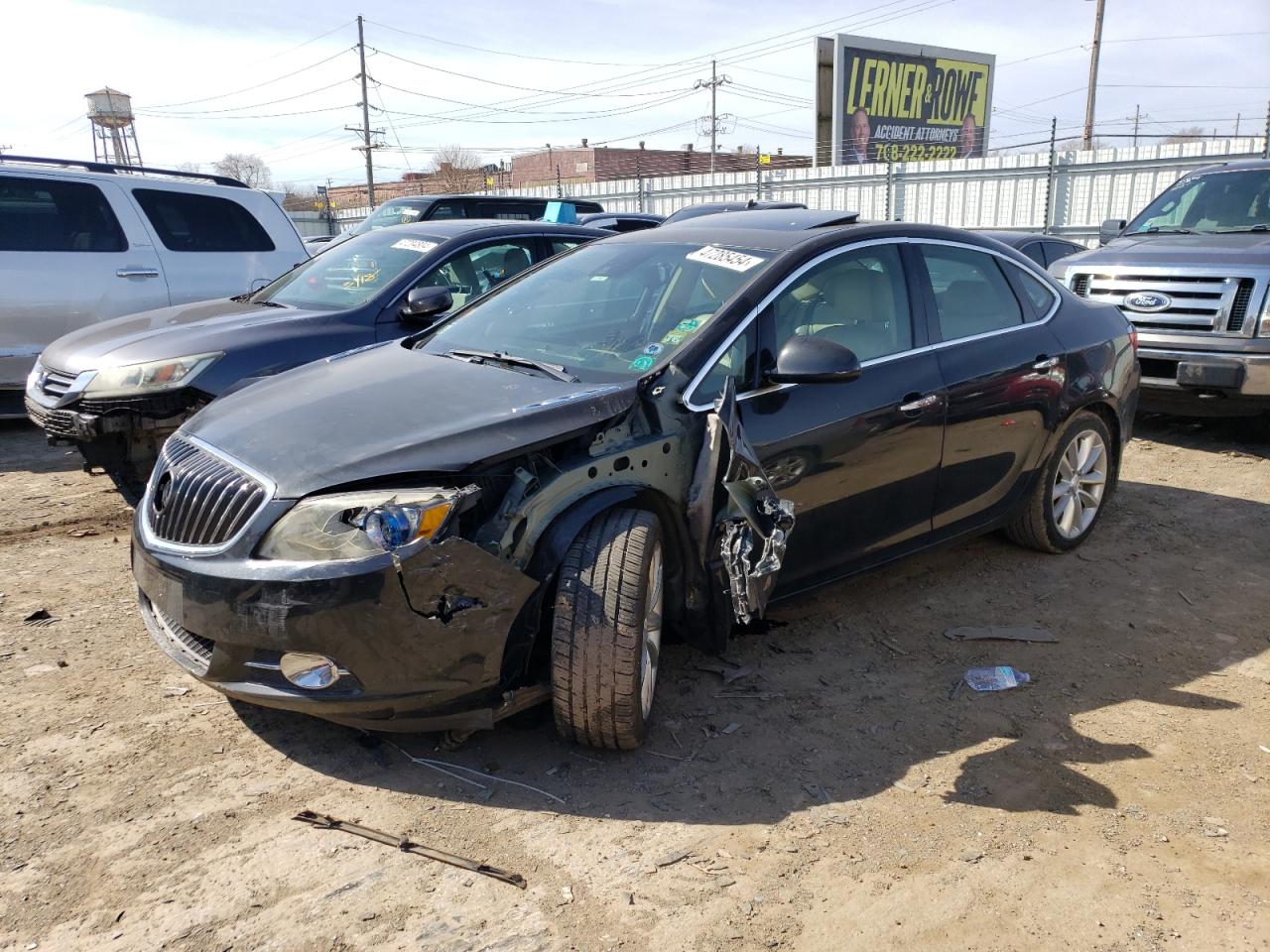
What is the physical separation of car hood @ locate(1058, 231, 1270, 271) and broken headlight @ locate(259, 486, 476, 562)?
22.3 feet

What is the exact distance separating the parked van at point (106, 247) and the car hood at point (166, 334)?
1657 mm

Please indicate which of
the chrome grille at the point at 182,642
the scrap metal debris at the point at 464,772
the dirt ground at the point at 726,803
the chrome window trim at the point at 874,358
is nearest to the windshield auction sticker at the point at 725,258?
the chrome window trim at the point at 874,358

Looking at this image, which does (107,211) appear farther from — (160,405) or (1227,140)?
(1227,140)

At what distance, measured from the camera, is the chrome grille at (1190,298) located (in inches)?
279

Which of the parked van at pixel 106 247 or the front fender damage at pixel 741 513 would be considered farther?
the parked van at pixel 106 247

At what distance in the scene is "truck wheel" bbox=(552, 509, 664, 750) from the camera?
9.61 ft

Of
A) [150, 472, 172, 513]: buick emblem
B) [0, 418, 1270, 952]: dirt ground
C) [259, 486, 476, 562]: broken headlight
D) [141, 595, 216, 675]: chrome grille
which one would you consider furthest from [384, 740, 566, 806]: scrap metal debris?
[150, 472, 172, 513]: buick emblem

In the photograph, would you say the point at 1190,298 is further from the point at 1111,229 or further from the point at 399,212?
the point at 399,212

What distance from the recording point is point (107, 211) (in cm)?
772

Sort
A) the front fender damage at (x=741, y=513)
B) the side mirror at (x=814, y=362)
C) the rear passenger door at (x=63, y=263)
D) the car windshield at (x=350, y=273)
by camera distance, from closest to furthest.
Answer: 1. the front fender damage at (x=741, y=513)
2. the side mirror at (x=814, y=362)
3. the car windshield at (x=350, y=273)
4. the rear passenger door at (x=63, y=263)

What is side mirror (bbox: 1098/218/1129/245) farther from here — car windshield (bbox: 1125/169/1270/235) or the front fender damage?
the front fender damage

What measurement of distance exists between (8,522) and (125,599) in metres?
1.67

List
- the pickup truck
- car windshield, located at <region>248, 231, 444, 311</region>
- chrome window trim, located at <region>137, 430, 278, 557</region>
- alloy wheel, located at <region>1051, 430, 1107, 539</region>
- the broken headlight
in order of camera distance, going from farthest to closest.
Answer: the pickup truck, car windshield, located at <region>248, 231, 444, 311</region>, alloy wheel, located at <region>1051, 430, 1107, 539</region>, chrome window trim, located at <region>137, 430, 278, 557</region>, the broken headlight

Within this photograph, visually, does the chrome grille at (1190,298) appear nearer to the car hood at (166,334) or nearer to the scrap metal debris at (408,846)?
the car hood at (166,334)
